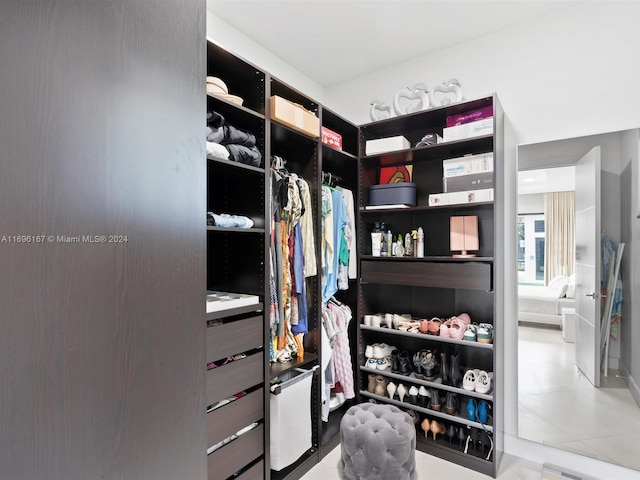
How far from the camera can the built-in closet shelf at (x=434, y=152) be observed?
210 centimetres

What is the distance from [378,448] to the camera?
1732 millimetres

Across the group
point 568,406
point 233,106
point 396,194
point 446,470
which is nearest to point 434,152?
point 396,194

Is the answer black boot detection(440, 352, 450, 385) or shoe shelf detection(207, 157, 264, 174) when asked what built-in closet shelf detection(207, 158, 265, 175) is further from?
black boot detection(440, 352, 450, 385)

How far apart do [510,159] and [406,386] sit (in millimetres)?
1737

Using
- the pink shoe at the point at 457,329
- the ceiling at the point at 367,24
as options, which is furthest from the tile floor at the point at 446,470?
the ceiling at the point at 367,24

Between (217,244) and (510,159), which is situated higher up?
(510,159)

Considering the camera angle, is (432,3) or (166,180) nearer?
(166,180)

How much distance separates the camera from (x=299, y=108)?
1.90 meters

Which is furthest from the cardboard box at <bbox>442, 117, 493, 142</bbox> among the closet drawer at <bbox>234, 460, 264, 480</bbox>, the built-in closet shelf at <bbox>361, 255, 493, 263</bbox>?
the closet drawer at <bbox>234, 460, 264, 480</bbox>

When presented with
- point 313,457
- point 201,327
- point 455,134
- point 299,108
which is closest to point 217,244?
point 299,108

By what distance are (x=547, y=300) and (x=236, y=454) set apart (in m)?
2.07

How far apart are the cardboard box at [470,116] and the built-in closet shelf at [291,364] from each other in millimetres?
1757

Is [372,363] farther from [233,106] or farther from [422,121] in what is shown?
[233,106]

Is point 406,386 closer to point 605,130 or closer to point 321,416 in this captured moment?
point 321,416
